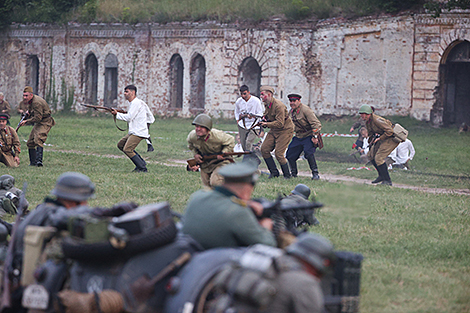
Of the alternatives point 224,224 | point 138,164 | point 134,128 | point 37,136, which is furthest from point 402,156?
point 224,224

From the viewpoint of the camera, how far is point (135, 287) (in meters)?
4.09

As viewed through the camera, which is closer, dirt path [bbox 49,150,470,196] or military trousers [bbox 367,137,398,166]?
dirt path [bbox 49,150,470,196]

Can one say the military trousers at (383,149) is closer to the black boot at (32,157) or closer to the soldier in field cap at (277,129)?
the soldier in field cap at (277,129)

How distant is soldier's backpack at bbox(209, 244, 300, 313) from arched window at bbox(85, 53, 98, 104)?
94.6 ft

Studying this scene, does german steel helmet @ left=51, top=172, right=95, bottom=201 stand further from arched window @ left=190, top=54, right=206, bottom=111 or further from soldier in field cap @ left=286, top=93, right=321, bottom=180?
arched window @ left=190, top=54, right=206, bottom=111

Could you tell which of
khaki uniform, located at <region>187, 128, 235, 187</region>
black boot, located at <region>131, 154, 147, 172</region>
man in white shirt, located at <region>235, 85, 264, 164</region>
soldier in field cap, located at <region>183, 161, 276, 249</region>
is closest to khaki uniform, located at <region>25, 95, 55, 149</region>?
black boot, located at <region>131, 154, 147, 172</region>

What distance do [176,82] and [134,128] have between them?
53.8 ft

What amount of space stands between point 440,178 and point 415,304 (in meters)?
9.22

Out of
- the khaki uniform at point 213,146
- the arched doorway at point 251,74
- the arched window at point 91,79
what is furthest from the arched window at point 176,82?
the khaki uniform at point 213,146

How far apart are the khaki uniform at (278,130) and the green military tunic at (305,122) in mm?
178

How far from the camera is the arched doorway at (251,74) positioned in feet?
89.9

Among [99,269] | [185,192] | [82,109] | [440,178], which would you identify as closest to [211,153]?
[185,192]

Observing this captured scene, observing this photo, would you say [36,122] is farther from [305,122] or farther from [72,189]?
[72,189]

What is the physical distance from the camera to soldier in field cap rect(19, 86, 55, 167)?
13945 mm
